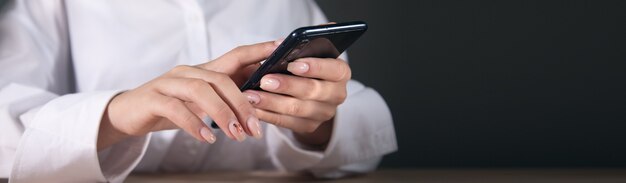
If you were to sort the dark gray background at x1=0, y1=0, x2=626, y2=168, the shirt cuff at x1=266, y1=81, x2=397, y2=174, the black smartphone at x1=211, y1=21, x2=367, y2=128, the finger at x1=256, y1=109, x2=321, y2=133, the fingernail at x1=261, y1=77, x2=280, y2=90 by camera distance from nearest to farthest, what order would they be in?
the black smartphone at x1=211, y1=21, x2=367, y2=128, the fingernail at x1=261, y1=77, x2=280, y2=90, the finger at x1=256, y1=109, x2=321, y2=133, the shirt cuff at x1=266, y1=81, x2=397, y2=174, the dark gray background at x1=0, y1=0, x2=626, y2=168

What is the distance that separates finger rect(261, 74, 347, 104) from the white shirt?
0.19m

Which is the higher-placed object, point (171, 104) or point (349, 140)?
point (171, 104)

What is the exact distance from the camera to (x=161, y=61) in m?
1.60

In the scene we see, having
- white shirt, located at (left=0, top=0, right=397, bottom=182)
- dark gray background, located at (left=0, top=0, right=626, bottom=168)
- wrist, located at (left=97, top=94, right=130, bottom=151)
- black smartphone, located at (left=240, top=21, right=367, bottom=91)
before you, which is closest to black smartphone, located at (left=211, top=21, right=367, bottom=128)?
black smartphone, located at (left=240, top=21, right=367, bottom=91)

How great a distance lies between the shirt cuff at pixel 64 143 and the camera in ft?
3.87

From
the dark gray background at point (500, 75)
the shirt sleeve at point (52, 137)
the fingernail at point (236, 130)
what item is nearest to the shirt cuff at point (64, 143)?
the shirt sleeve at point (52, 137)

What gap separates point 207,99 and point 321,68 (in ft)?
0.51

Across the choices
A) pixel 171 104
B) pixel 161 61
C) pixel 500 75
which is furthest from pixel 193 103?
pixel 500 75

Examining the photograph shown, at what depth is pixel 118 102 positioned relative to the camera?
1.16 metres

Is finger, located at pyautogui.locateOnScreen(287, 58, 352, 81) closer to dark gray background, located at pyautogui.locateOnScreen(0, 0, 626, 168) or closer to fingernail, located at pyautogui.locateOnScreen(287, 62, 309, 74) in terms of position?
fingernail, located at pyautogui.locateOnScreen(287, 62, 309, 74)

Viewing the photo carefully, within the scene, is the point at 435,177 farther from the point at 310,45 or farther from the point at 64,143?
the point at 64,143

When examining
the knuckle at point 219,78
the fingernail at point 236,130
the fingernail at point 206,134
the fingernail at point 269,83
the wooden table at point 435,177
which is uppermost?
the knuckle at point 219,78

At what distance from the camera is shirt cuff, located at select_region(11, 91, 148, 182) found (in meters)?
1.18

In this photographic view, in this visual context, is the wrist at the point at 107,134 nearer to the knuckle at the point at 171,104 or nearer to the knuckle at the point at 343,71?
the knuckle at the point at 171,104
